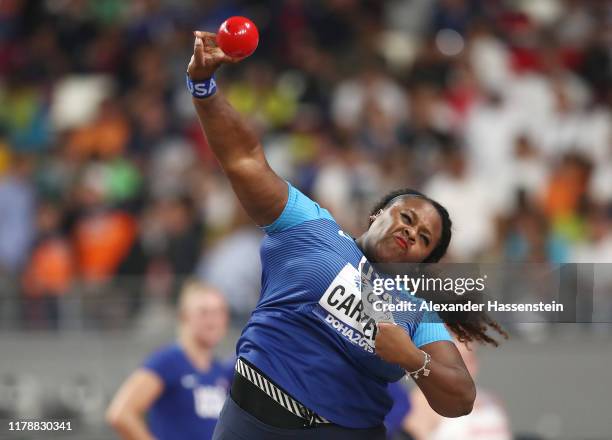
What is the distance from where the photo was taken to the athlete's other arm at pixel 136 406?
22.1 feet

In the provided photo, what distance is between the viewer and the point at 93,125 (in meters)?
13.0

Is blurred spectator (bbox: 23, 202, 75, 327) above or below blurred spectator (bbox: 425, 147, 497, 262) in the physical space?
below

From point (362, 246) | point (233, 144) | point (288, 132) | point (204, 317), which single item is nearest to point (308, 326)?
point (362, 246)

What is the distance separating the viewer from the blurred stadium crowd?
428 inches

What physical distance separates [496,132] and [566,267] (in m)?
7.50

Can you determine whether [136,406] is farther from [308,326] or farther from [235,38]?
[235,38]

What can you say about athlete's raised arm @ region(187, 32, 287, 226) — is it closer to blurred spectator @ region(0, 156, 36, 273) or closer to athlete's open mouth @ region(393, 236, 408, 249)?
athlete's open mouth @ region(393, 236, 408, 249)

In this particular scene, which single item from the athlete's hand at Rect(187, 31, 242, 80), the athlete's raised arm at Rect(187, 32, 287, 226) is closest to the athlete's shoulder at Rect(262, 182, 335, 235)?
the athlete's raised arm at Rect(187, 32, 287, 226)

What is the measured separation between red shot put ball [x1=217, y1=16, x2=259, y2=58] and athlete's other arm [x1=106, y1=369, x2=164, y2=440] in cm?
320

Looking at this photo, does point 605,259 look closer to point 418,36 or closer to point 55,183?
point 418,36

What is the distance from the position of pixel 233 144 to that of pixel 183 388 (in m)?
3.20

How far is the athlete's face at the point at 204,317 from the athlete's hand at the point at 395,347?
337 cm

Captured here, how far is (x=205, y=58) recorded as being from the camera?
13.4 ft

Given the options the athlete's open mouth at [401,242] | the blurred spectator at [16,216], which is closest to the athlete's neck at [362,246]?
the athlete's open mouth at [401,242]
